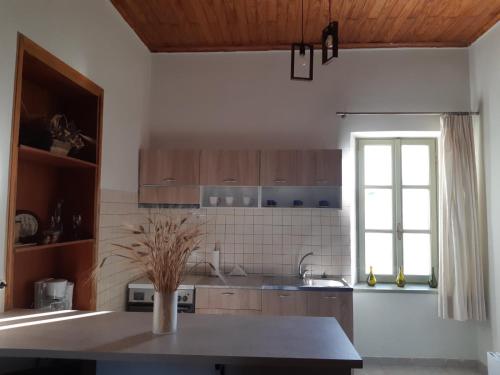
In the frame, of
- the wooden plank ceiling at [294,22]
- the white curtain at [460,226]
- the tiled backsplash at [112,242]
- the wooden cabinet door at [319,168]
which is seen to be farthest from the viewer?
the wooden cabinet door at [319,168]

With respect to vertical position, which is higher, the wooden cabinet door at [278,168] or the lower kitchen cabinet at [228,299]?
the wooden cabinet door at [278,168]

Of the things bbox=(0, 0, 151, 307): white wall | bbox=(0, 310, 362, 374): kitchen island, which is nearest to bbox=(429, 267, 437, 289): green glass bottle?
bbox=(0, 310, 362, 374): kitchen island

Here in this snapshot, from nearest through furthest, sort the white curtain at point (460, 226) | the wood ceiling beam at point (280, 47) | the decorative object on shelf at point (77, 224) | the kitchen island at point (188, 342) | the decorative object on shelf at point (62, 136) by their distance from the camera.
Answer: the kitchen island at point (188, 342) < the decorative object on shelf at point (62, 136) < the decorative object on shelf at point (77, 224) < the white curtain at point (460, 226) < the wood ceiling beam at point (280, 47)

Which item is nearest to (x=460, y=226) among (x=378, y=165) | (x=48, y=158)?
(x=378, y=165)

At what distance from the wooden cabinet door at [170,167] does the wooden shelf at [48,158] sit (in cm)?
91

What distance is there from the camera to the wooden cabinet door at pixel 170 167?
3348 mm

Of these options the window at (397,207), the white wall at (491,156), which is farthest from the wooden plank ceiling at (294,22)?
the window at (397,207)

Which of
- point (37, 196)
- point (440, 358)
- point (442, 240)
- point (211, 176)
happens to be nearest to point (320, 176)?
point (211, 176)

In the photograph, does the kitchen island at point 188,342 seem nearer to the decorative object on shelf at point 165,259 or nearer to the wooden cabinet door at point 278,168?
the decorative object on shelf at point 165,259

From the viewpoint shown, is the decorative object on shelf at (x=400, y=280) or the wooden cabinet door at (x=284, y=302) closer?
the wooden cabinet door at (x=284, y=302)

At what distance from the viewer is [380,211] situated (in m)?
3.61

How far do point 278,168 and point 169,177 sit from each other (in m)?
1.06

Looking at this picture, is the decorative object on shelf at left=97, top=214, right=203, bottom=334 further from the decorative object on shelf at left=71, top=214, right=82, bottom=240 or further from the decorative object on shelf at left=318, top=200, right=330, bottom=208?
the decorative object on shelf at left=318, top=200, right=330, bottom=208

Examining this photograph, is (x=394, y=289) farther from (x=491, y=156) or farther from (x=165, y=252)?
(x=165, y=252)
